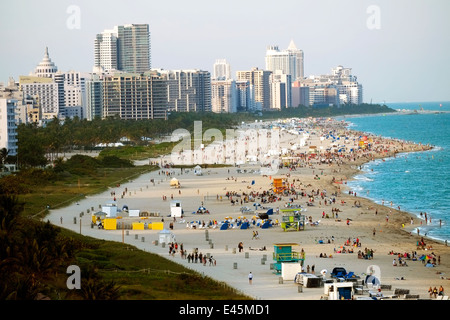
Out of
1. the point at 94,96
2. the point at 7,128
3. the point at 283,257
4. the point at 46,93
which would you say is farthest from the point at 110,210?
the point at 46,93

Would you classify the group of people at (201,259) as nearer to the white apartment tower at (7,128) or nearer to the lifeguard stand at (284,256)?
the lifeguard stand at (284,256)

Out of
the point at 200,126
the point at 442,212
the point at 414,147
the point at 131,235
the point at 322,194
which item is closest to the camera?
the point at 131,235

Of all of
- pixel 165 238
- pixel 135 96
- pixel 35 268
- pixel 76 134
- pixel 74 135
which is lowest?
pixel 165 238

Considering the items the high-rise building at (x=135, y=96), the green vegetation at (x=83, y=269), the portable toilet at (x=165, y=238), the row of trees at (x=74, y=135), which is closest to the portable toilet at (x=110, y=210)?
the portable toilet at (x=165, y=238)

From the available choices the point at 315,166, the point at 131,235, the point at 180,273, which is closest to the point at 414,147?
Result: the point at 315,166

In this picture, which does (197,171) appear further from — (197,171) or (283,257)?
(283,257)

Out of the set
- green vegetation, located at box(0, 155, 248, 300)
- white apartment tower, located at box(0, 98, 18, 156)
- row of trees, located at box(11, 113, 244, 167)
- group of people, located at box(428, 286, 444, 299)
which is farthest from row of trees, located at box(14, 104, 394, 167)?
group of people, located at box(428, 286, 444, 299)
